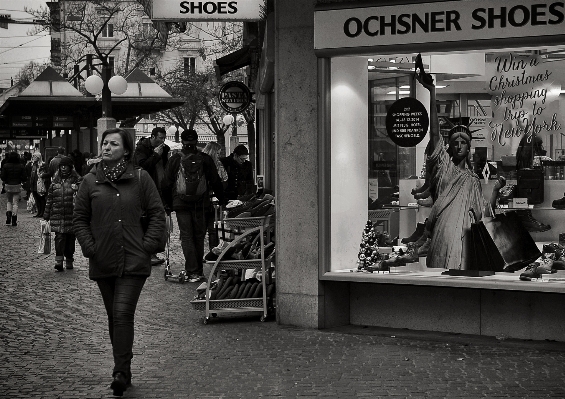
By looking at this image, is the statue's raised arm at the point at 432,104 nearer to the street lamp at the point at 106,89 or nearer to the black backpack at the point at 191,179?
the black backpack at the point at 191,179

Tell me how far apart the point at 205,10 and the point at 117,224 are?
13.4 ft

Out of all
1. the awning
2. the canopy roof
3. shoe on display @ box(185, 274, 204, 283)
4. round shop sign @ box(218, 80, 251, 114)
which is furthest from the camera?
the canopy roof

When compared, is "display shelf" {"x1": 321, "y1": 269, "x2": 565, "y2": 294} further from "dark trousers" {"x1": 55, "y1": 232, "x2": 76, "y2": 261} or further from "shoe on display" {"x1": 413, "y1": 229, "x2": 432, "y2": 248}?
"dark trousers" {"x1": 55, "y1": 232, "x2": 76, "y2": 261}

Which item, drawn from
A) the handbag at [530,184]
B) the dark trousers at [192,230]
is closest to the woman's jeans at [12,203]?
the dark trousers at [192,230]

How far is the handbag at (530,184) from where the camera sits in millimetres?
9164

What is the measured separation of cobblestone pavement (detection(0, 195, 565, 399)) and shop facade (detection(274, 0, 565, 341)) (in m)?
0.30

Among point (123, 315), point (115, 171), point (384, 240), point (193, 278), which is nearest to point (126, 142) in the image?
point (115, 171)

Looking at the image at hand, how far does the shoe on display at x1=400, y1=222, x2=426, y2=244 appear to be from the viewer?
954 centimetres

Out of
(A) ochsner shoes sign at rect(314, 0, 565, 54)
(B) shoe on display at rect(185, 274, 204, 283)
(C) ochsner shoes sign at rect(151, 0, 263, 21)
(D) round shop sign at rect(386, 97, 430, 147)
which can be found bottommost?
(B) shoe on display at rect(185, 274, 204, 283)

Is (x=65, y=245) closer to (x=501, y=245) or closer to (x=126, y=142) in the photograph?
(x=501, y=245)

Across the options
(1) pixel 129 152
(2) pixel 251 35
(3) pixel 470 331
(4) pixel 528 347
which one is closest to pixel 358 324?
(3) pixel 470 331

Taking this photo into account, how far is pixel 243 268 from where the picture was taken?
1039 cm

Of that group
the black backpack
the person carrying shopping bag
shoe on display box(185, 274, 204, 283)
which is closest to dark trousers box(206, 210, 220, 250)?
shoe on display box(185, 274, 204, 283)

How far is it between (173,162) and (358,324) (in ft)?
15.3
